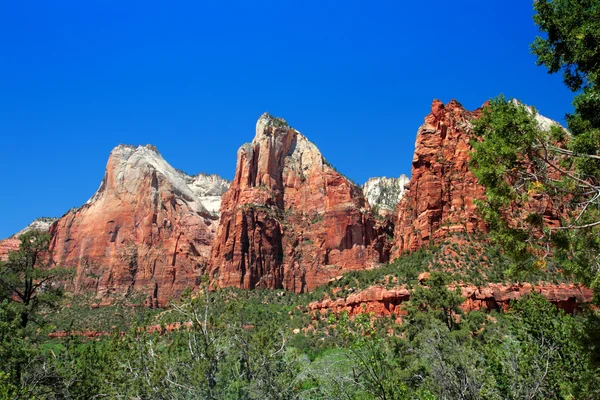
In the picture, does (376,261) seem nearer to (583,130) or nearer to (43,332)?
(43,332)

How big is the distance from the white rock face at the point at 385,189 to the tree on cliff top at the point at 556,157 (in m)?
149

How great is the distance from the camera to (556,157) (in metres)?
14.6

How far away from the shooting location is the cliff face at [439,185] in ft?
222

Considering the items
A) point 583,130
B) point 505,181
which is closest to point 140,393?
point 505,181

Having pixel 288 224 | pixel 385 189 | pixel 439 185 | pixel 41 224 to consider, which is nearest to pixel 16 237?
pixel 41 224

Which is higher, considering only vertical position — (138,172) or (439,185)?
(138,172)

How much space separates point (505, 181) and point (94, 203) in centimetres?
11839

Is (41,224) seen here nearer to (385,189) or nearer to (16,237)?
(16,237)

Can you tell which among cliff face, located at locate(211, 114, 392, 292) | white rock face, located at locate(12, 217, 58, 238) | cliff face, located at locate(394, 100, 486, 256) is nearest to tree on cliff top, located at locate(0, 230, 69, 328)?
cliff face, located at locate(394, 100, 486, 256)

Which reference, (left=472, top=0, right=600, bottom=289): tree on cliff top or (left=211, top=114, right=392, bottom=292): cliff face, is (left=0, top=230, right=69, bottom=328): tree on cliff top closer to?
(left=472, top=0, right=600, bottom=289): tree on cliff top

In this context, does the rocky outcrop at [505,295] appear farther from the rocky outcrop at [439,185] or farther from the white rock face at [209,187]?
the white rock face at [209,187]

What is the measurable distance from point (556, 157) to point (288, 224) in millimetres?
91080

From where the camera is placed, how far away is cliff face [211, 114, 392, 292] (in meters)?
96.2

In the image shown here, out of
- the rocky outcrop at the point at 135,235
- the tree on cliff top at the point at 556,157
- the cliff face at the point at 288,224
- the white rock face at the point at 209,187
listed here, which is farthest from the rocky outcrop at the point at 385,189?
the tree on cliff top at the point at 556,157
